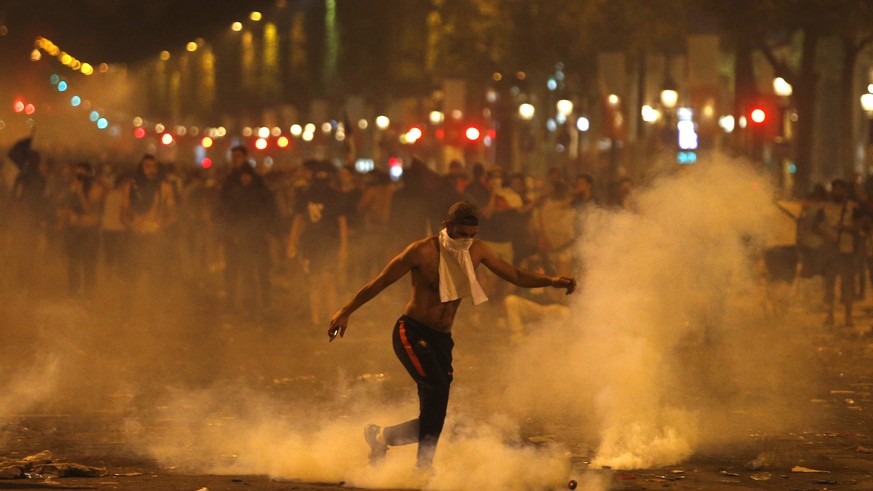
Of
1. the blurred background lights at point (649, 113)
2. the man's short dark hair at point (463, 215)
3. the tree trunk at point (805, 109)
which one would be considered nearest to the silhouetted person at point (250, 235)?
the man's short dark hair at point (463, 215)

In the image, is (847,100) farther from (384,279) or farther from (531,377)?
(384,279)

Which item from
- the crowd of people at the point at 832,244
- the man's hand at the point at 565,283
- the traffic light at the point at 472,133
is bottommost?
the man's hand at the point at 565,283

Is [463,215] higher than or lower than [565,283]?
higher

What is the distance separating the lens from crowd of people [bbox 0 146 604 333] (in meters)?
16.9

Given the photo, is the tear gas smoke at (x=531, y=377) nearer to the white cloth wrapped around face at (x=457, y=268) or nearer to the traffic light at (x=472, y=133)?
the white cloth wrapped around face at (x=457, y=268)

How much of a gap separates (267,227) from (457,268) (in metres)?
10.3

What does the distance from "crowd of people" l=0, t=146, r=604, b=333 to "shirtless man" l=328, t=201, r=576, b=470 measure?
7.11 metres

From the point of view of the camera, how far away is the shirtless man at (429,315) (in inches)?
301

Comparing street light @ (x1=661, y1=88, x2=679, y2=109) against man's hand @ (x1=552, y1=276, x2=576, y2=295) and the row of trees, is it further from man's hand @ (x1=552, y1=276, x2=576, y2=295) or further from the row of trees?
man's hand @ (x1=552, y1=276, x2=576, y2=295)

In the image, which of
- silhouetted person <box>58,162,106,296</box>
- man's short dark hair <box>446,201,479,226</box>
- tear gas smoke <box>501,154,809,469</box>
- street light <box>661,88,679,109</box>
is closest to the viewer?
man's short dark hair <box>446,201,479,226</box>

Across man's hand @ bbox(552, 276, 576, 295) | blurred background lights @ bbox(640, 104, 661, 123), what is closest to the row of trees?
blurred background lights @ bbox(640, 104, 661, 123)

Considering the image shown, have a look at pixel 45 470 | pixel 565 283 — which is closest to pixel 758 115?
pixel 565 283

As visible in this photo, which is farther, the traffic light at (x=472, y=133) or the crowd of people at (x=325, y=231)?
the traffic light at (x=472, y=133)

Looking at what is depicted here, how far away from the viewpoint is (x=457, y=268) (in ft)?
25.4
